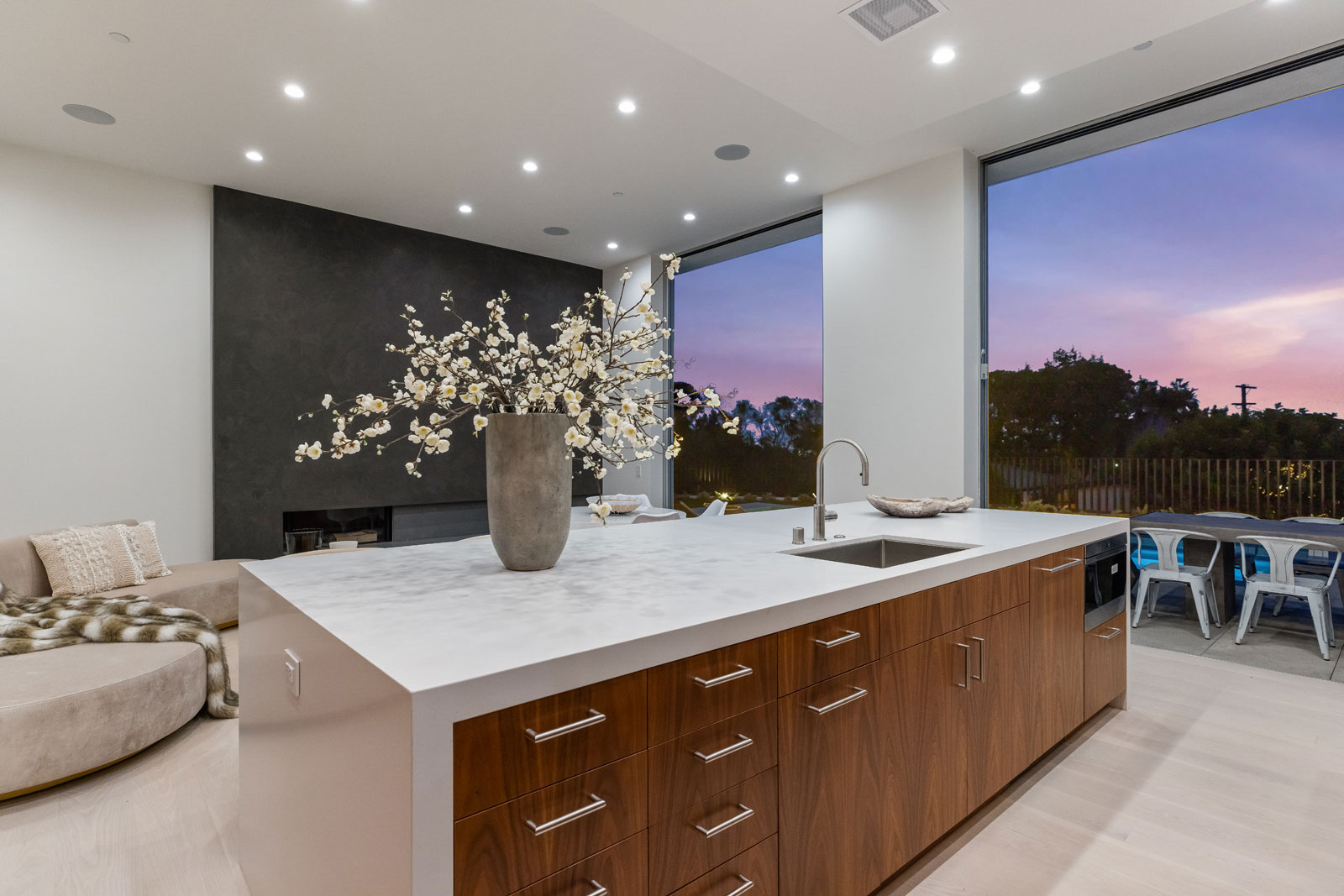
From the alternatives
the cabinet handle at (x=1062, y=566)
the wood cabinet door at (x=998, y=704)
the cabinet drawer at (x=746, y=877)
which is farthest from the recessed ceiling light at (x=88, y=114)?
the cabinet handle at (x=1062, y=566)

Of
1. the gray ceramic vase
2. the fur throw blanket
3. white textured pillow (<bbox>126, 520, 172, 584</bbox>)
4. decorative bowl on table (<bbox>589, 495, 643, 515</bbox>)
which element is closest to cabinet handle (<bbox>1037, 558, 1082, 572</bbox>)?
the gray ceramic vase

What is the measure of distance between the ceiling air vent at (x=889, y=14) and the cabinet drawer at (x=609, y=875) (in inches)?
84.3

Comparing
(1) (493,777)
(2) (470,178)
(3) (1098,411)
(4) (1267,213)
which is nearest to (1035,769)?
(1) (493,777)

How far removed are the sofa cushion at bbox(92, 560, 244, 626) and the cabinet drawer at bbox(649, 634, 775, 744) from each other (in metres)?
4.06

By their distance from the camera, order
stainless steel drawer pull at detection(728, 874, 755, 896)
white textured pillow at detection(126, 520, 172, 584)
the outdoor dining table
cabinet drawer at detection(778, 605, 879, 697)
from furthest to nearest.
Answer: white textured pillow at detection(126, 520, 172, 584), the outdoor dining table, cabinet drawer at detection(778, 605, 879, 697), stainless steel drawer pull at detection(728, 874, 755, 896)

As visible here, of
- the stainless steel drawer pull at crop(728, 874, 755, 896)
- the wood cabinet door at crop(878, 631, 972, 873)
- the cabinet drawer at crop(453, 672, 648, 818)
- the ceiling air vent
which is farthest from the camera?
the ceiling air vent

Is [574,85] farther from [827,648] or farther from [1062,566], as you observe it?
[827,648]

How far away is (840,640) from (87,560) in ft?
14.7

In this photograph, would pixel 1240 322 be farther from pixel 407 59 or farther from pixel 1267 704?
pixel 407 59

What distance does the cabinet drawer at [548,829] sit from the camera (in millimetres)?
843

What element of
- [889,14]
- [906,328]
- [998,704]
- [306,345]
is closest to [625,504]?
[906,328]

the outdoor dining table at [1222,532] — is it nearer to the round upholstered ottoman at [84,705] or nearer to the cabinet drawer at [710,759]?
Answer: the cabinet drawer at [710,759]

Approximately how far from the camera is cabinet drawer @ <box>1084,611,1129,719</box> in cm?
245

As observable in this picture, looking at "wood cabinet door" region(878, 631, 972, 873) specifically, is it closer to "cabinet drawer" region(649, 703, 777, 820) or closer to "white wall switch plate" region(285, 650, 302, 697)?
"cabinet drawer" region(649, 703, 777, 820)
